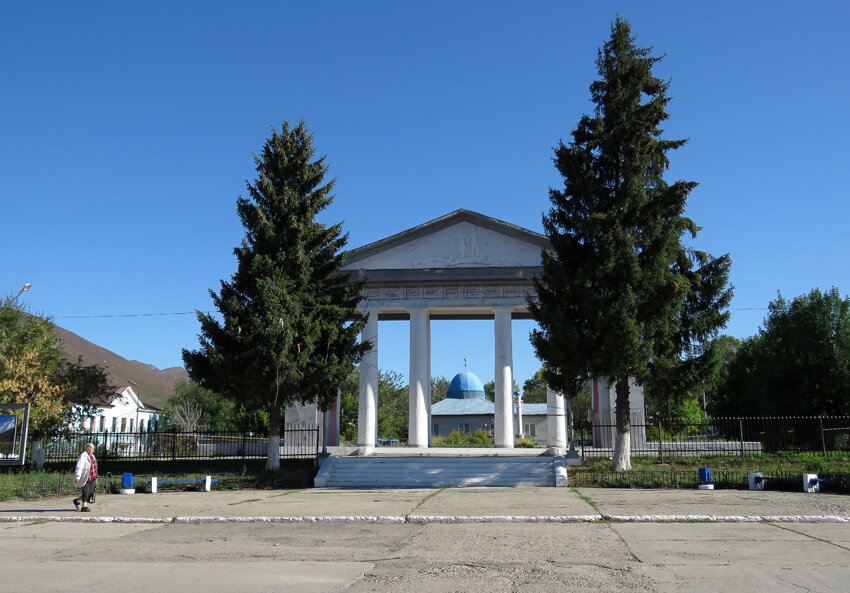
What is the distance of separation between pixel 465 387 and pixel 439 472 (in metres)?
41.8

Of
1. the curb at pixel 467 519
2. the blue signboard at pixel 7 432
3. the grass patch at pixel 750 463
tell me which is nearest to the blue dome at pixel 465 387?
the grass patch at pixel 750 463

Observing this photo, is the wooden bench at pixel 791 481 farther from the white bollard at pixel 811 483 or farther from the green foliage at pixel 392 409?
the green foliage at pixel 392 409

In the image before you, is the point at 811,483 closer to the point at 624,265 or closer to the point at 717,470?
the point at 717,470

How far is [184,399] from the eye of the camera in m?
79.9

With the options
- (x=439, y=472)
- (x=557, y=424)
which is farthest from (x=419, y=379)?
(x=439, y=472)

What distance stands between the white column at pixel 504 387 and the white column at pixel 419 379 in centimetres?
304

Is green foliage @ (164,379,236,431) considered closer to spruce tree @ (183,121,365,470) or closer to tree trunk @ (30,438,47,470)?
tree trunk @ (30,438,47,470)

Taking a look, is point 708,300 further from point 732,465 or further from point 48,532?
point 48,532

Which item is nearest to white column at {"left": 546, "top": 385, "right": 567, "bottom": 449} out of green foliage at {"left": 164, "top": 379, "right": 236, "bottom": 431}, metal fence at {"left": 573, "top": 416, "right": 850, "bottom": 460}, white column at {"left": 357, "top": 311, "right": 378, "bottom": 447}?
metal fence at {"left": 573, "top": 416, "right": 850, "bottom": 460}

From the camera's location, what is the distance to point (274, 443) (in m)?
22.3

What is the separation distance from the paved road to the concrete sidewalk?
3.4 inches

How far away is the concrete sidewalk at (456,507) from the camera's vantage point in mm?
12242

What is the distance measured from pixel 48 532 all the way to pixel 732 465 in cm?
1934

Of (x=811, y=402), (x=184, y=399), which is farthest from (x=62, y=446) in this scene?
(x=184, y=399)
